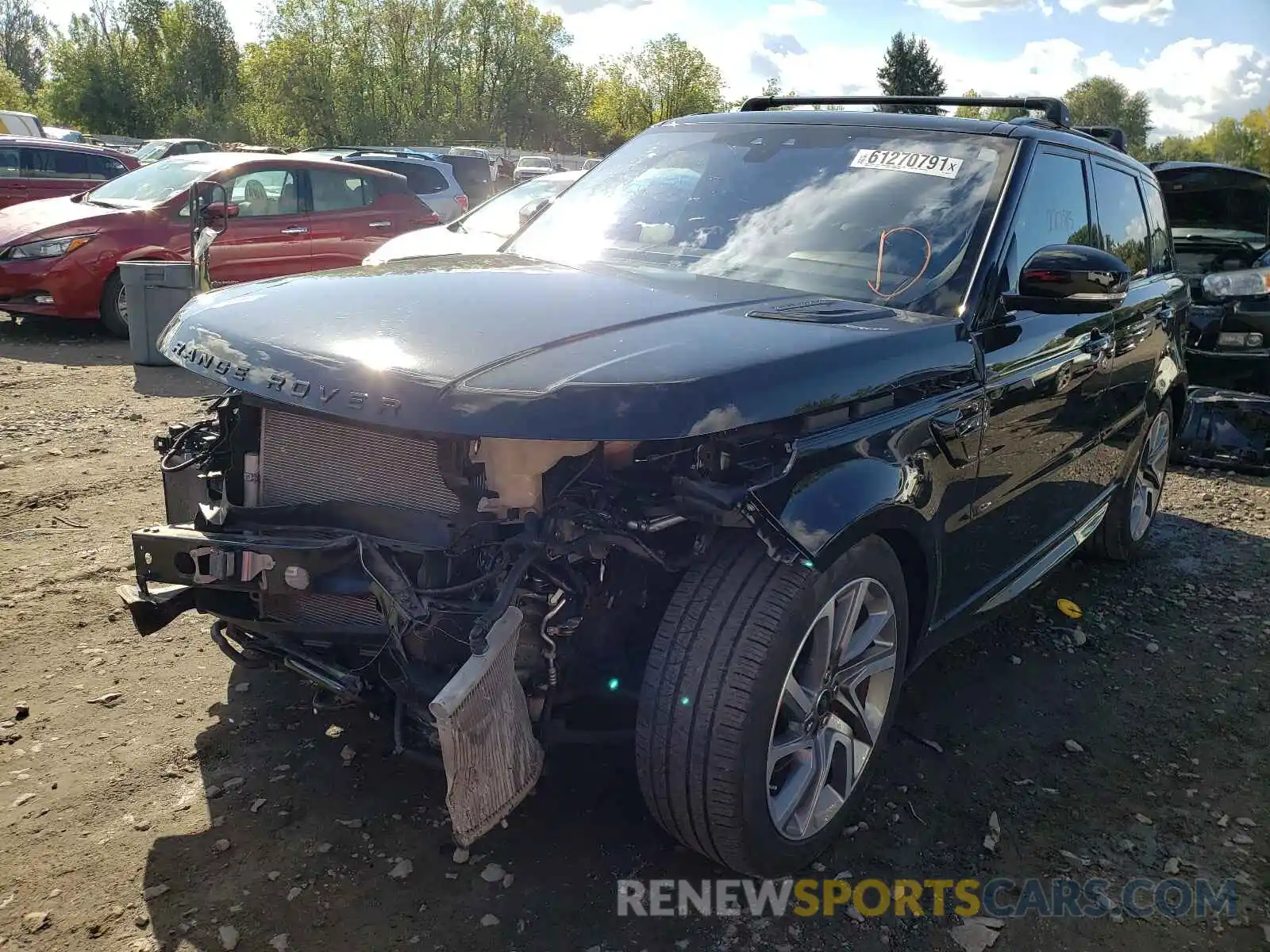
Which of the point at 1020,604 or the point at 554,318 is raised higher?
the point at 554,318

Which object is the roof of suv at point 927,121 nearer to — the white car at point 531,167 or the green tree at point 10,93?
the white car at point 531,167

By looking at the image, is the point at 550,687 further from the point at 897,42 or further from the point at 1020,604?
the point at 897,42

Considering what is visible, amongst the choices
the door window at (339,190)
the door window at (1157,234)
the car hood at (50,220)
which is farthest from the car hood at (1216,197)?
the car hood at (50,220)

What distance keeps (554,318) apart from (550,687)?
89 cm

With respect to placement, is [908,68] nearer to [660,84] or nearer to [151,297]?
[660,84]

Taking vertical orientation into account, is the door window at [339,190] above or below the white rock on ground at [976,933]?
above

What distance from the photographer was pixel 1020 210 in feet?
10.2

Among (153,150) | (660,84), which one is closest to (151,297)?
(153,150)

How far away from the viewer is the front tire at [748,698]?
218 cm

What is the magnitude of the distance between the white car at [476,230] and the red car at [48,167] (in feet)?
23.4

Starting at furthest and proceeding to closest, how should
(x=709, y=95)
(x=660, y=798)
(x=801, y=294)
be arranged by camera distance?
(x=709, y=95) → (x=801, y=294) → (x=660, y=798)

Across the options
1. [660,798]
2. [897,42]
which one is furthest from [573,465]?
[897,42]

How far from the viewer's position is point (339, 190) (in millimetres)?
10227

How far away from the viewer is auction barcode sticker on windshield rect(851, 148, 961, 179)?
3154mm
